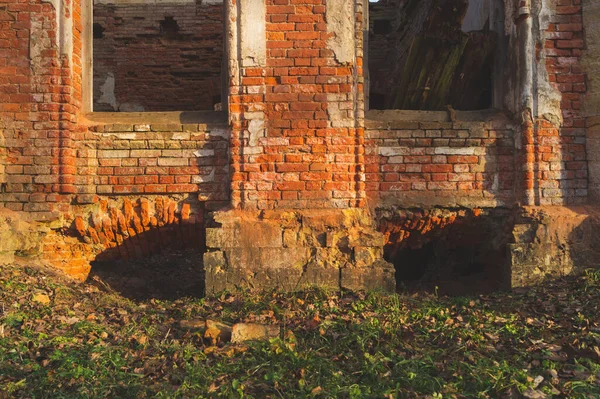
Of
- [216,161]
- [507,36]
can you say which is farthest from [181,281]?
[507,36]

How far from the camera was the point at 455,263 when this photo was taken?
18.7ft

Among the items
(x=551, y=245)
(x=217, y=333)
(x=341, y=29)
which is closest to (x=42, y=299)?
(x=217, y=333)

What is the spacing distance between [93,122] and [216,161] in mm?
1331

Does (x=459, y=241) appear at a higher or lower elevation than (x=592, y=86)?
lower

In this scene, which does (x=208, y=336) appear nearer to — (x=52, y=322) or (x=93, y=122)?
(x=52, y=322)

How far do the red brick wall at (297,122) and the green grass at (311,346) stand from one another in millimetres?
976

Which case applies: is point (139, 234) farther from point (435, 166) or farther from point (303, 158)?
point (435, 166)

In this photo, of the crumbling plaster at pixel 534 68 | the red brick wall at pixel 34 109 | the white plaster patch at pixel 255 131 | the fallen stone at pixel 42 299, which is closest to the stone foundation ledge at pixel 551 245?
the crumbling plaster at pixel 534 68

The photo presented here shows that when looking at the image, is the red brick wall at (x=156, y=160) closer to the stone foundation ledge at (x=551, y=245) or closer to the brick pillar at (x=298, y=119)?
the brick pillar at (x=298, y=119)

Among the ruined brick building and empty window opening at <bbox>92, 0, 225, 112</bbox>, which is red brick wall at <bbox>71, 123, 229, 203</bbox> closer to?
the ruined brick building

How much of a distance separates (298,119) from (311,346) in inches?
84.5

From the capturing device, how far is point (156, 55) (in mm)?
8656

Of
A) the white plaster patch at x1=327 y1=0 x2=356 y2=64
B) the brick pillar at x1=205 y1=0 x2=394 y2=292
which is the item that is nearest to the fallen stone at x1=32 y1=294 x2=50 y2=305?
the brick pillar at x1=205 y1=0 x2=394 y2=292

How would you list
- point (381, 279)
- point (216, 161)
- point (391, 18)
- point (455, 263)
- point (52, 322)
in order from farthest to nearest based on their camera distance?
point (391, 18) < point (455, 263) < point (216, 161) < point (381, 279) < point (52, 322)
